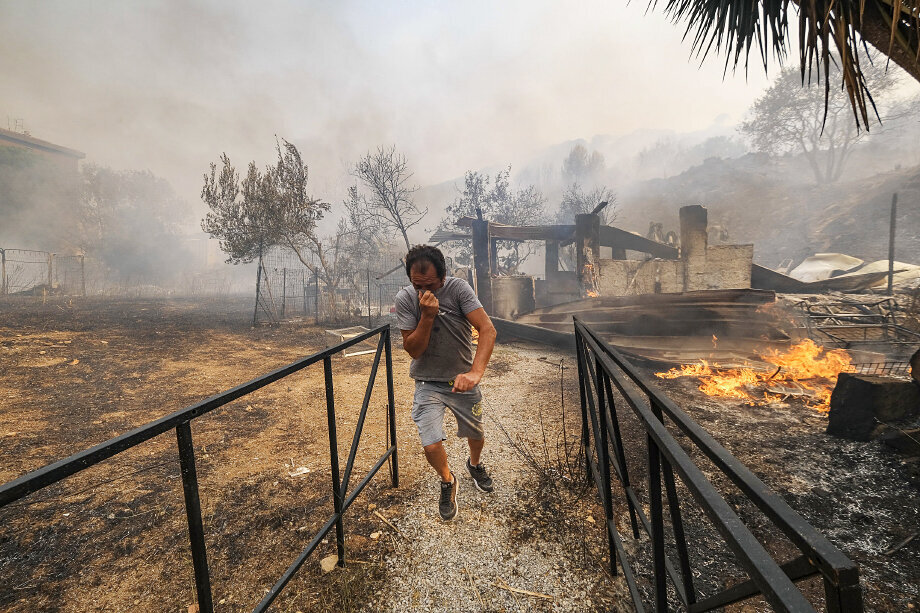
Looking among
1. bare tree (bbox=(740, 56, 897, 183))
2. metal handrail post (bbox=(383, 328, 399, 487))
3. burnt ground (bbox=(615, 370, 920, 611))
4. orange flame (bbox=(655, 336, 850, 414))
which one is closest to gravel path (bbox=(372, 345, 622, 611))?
metal handrail post (bbox=(383, 328, 399, 487))

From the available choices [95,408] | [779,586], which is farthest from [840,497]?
[95,408]

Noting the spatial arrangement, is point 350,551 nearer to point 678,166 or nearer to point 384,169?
point 384,169

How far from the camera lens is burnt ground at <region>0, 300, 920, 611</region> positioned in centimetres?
233

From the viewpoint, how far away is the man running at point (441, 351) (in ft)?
8.98

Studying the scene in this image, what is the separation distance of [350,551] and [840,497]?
413 cm

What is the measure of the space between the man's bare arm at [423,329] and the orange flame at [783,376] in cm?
511

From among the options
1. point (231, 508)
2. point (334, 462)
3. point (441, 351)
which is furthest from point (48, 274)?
point (441, 351)

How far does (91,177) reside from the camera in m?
34.3

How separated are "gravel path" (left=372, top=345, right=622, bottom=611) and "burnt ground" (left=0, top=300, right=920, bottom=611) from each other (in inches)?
0.6

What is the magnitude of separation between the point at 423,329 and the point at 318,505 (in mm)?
2027

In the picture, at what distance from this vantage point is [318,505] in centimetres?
323

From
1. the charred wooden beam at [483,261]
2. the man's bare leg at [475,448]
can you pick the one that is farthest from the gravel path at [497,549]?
the charred wooden beam at [483,261]

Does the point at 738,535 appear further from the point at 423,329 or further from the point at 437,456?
the point at 437,456

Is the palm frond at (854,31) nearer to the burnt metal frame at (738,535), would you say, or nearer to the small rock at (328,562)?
the burnt metal frame at (738,535)
